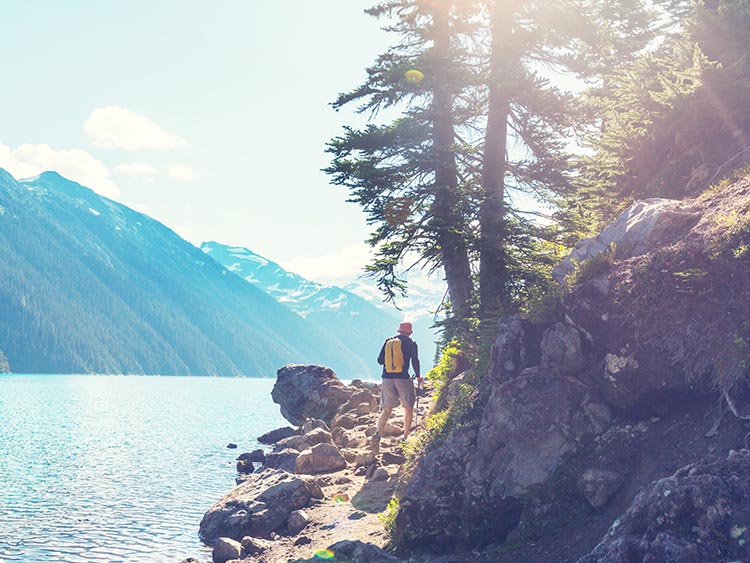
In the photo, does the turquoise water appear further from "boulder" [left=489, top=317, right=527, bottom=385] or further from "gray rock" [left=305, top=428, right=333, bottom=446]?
"boulder" [left=489, top=317, right=527, bottom=385]

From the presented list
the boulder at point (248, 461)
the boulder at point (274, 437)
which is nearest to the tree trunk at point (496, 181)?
the boulder at point (248, 461)

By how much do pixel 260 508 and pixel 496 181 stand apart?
439 inches

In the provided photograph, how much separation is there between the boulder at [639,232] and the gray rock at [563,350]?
5.01ft

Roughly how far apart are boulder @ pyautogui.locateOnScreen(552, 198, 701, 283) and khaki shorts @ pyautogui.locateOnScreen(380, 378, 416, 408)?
212 inches

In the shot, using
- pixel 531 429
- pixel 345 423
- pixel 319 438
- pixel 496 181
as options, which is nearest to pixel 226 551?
pixel 531 429

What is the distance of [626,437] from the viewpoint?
870 cm

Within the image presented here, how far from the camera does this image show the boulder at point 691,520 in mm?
5766

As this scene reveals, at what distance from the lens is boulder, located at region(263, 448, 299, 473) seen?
19516 mm

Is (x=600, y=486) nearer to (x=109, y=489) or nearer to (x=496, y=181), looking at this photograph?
(x=496, y=181)

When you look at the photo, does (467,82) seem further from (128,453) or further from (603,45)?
(128,453)

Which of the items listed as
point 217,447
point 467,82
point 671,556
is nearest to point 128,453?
point 217,447

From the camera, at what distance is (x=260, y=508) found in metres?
14.1

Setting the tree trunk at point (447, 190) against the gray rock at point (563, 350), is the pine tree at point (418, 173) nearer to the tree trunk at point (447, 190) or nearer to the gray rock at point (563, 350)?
the tree trunk at point (447, 190)

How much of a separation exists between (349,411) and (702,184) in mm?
18687
